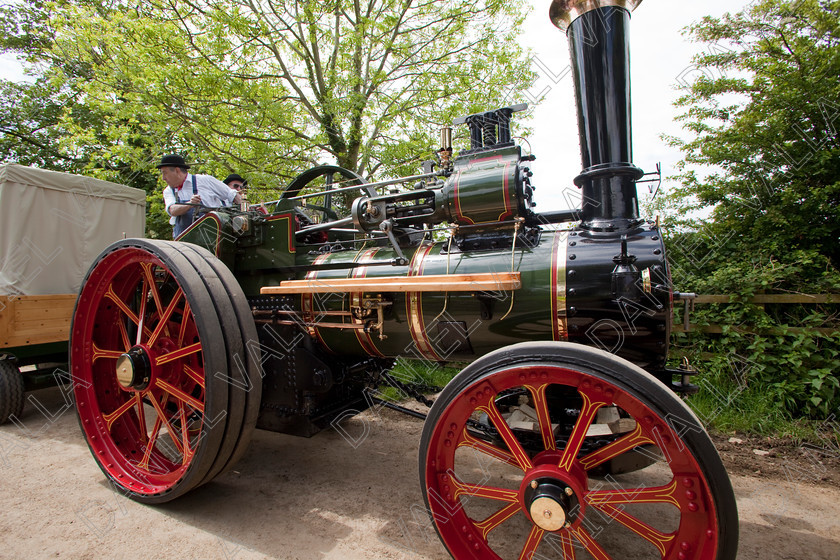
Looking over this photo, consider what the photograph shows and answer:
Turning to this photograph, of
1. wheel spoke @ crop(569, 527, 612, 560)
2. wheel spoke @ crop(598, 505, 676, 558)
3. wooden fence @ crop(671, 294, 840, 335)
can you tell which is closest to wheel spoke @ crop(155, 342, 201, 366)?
wheel spoke @ crop(569, 527, 612, 560)

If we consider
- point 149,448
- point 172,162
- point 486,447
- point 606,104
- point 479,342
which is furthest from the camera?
point 172,162

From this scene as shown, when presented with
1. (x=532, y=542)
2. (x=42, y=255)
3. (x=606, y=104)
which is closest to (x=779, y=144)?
(x=606, y=104)

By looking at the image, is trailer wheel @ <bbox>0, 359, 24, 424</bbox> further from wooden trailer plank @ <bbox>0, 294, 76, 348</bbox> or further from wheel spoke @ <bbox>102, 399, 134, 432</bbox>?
wheel spoke @ <bbox>102, 399, 134, 432</bbox>

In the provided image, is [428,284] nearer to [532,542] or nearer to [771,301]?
[532,542]

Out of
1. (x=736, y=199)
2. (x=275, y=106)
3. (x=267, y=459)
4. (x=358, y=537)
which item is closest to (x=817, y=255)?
(x=736, y=199)

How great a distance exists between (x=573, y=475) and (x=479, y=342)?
88 centimetres

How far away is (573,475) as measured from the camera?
71.6 inches

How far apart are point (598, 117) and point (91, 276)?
3.37 metres

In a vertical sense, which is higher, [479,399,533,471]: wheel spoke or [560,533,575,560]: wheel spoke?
[479,399,533,471]: wheel spoke

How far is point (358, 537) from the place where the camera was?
8.09ft

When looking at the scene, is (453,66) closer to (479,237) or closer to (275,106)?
(275,106)

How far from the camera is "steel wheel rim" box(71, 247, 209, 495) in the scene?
9.27 feet

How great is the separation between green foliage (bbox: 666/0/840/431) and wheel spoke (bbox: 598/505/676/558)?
2870mm

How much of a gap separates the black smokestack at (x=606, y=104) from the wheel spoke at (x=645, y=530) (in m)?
1.32
